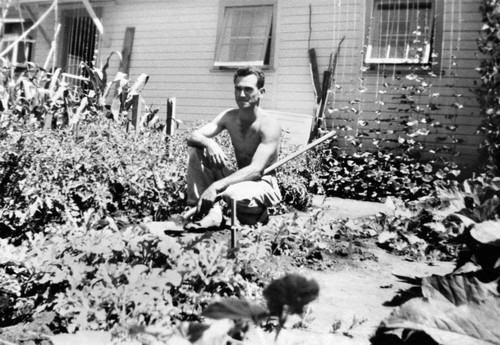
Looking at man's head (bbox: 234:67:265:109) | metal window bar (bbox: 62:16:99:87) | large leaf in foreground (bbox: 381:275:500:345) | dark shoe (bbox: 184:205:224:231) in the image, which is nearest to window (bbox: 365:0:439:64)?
man's head (bbox: 234:67:265:109)

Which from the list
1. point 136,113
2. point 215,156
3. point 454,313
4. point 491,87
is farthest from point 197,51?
point 454,313

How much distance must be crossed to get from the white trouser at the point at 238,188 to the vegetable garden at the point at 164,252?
0.21 meters

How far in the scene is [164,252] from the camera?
83.9 inches

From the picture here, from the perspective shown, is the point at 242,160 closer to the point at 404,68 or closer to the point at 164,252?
the point at 164,252

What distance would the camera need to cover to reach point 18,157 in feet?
11.2

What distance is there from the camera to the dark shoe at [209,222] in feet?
11.1

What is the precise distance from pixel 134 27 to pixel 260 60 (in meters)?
3.43

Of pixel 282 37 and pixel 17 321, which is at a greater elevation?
pixel 282 37

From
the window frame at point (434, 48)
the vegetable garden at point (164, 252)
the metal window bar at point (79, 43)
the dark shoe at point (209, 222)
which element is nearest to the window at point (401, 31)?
the window frame at point (434, 48)

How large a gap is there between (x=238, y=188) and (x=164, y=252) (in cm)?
107

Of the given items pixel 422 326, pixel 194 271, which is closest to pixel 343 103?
pixel 194 271

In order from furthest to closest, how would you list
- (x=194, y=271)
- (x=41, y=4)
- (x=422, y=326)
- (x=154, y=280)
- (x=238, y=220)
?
(x=41, y=4), (x=238, y=220), (x=194, y=271), (x=154, y=280), (x=422, y=326)

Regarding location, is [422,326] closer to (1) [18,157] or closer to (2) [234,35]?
(1) [18,157]

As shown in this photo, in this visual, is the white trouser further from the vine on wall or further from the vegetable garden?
the vine on wall
